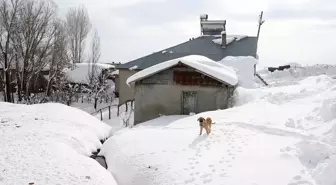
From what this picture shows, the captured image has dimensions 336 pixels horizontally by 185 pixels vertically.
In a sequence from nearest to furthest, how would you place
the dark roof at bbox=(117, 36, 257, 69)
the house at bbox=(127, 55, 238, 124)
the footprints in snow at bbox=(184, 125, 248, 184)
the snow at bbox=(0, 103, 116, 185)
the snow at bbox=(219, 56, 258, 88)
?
the footprints in snow at bbox=(184, 125, 248, 184)
the snow at bbox=(0, 103, 116, 185)
the house at bbox=(127, 55, 238, 124)
the snow at bbox=(219, 56, 258, 88)
the dark roof at bbox=(117, 36, 257, 69)

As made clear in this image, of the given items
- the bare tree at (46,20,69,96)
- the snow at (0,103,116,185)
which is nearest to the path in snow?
the snow at (0,103,116,185)

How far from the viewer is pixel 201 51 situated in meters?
26.8

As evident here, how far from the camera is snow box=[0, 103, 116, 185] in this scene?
8.99 metres

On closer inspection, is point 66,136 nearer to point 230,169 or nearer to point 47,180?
point 47,180

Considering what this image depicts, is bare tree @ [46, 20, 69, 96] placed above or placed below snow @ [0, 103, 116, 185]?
above

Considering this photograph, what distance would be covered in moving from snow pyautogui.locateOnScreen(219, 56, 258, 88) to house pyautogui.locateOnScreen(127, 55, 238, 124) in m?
3.26

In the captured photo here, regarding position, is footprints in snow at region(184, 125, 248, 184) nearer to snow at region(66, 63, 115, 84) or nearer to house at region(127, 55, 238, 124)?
house at region(127, 55, 238, 124)

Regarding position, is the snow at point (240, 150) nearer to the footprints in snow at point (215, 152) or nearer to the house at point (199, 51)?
the footprints in snow at point (215, 152)

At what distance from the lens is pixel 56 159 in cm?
1002

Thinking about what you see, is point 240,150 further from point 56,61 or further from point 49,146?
point 56,61

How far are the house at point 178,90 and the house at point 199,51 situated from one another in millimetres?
7169

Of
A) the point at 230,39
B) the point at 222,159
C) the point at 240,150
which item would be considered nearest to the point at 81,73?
the point at 230,39

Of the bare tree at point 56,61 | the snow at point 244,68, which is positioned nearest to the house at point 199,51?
the snow at point 244,68

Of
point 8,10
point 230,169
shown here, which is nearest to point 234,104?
point 230,169
